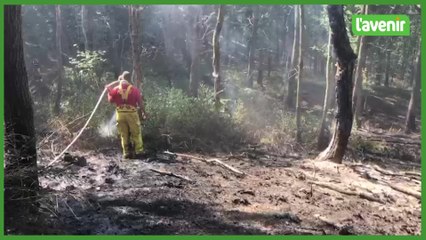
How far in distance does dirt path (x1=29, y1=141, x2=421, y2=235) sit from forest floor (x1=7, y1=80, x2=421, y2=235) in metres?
0.01

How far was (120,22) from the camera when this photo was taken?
1233 inches

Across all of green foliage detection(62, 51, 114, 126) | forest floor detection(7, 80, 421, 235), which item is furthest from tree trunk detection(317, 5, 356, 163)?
green foliage detection(62, 51, 114, 126)

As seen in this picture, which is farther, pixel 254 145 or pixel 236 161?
pixel 254 145

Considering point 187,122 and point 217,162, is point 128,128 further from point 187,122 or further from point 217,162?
point 187,122

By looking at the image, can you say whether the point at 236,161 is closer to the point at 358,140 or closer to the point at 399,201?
the point at 399,201

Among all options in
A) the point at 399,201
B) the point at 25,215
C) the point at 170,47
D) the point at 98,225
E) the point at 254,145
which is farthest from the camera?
the point at 170,47

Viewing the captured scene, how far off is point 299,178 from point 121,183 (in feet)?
12.5

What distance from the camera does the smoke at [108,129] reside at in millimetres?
12095

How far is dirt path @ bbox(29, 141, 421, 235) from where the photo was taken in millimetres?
5980

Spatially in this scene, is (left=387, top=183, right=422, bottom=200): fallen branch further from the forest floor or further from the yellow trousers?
the yellow trousers

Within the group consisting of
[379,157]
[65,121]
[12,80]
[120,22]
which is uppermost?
[120,22]

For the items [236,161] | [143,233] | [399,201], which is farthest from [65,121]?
[399,201]

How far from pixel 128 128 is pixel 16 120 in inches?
186

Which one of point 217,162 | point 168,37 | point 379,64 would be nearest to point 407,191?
point 217,162
